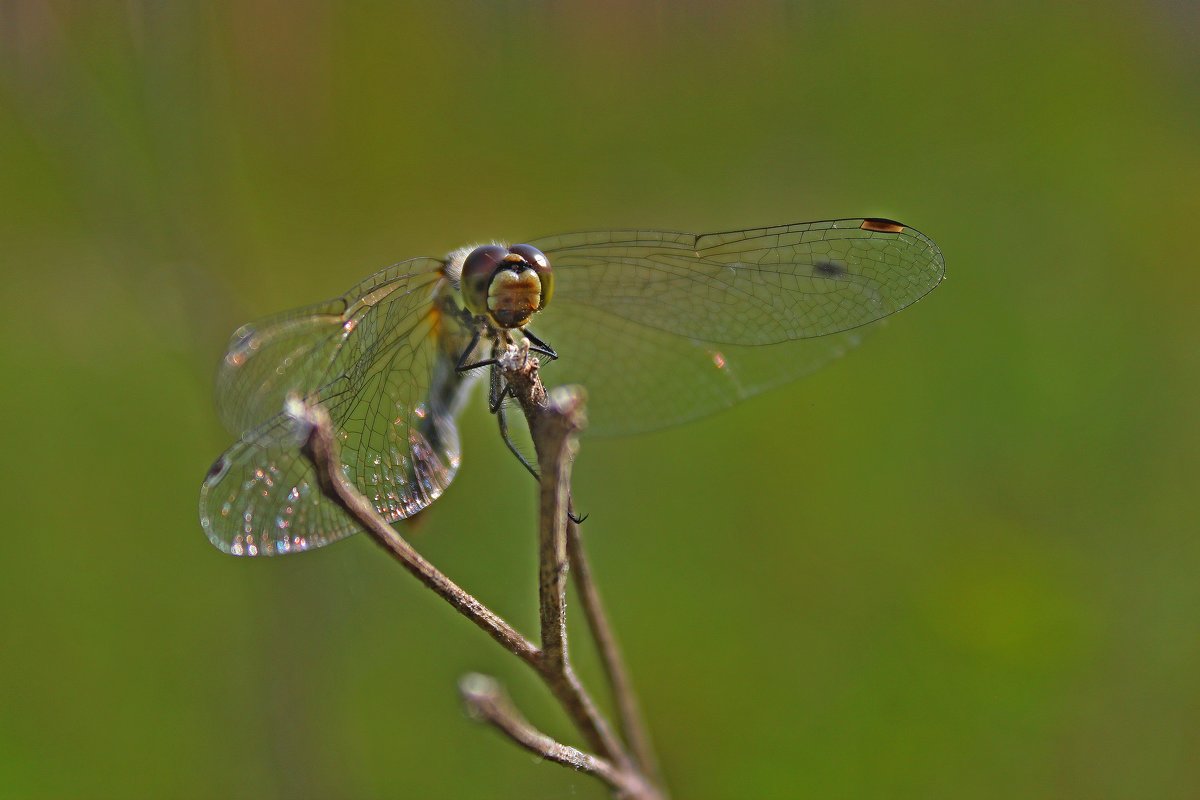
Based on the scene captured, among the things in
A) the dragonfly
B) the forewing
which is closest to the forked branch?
the dragonfly

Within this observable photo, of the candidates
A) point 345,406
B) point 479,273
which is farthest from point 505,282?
point 345,406

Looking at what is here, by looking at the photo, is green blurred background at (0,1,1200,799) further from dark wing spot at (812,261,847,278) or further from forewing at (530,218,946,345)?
dark wing spot at (812,261,847,278)

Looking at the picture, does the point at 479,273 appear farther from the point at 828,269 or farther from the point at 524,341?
the point at 828,269

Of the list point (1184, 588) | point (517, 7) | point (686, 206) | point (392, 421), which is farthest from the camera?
point (517, 7)

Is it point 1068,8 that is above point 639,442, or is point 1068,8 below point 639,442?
above

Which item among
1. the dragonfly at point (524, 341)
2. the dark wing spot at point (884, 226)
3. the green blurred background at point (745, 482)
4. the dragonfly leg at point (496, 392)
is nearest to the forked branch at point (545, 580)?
the dragonfly leg at point (496, 392)

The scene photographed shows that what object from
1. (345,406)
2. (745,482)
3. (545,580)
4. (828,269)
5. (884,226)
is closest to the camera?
(545,580)

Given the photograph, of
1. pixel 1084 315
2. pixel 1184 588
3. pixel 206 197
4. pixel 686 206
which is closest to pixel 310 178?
pixel 206 197

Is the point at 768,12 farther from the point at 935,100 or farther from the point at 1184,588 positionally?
the point at 1184,588
